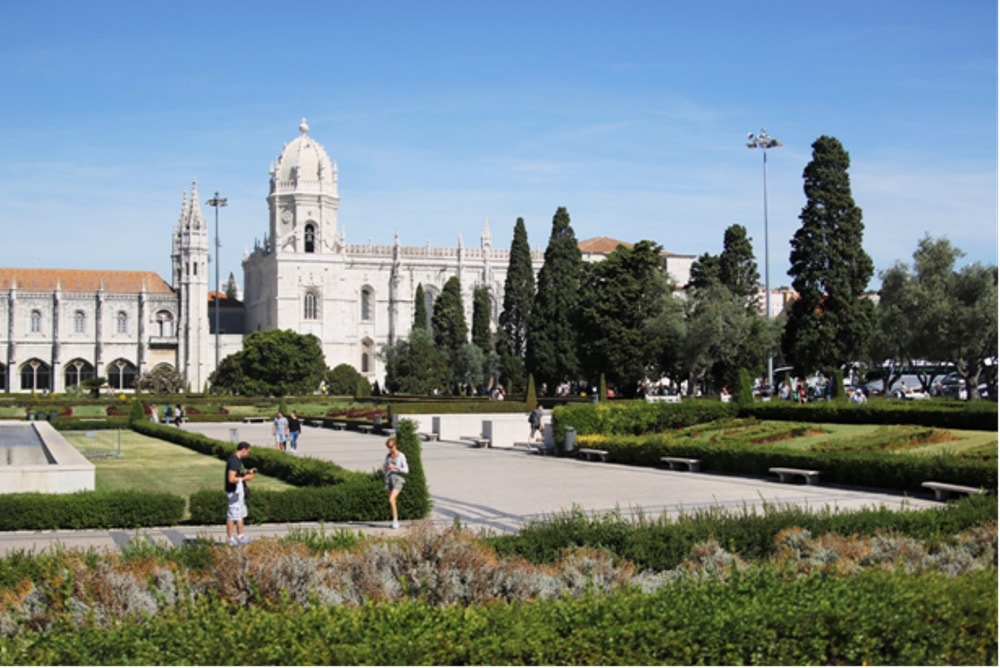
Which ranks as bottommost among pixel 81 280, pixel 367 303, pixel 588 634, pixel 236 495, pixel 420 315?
pixel 588 634

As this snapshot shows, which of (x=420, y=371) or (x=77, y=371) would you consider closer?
(x=420, y=371)

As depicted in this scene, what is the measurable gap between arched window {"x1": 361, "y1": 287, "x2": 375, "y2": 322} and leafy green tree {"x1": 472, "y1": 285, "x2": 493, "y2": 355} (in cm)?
1460

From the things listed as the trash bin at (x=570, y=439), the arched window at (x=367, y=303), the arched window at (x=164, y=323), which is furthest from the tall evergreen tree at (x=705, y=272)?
the arched window at (x=164, y=323)

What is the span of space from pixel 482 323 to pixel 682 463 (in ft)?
179

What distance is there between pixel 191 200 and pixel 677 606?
9018 centimetres

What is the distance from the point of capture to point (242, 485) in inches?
482

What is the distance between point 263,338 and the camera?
67188 millimetres

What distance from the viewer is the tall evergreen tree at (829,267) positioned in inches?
1601

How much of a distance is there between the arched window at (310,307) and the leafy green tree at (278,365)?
1663cm

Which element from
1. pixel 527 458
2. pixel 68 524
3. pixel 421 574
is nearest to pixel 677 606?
pixel 421 574

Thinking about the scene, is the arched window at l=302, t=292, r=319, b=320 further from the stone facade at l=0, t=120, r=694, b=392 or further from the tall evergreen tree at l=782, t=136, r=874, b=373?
the tall evergreen tree at l=782, t=136, r=874, b=373

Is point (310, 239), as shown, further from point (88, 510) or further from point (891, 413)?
point (88, 510)

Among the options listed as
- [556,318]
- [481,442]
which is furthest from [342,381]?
[481,442]

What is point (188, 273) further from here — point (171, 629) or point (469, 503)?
point (171, 629)
